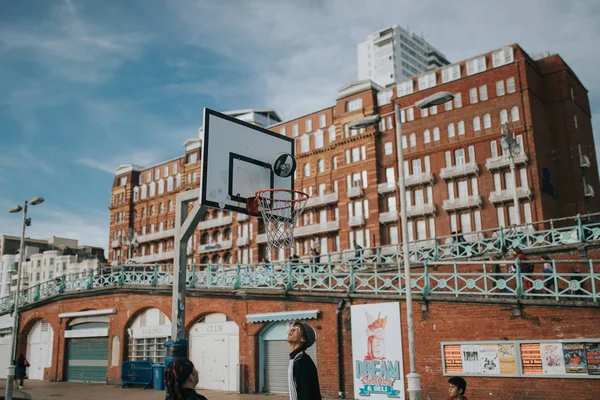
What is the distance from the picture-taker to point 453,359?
1803 centimetres

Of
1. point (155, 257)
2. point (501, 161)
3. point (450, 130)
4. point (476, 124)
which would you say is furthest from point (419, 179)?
point (155, 257)

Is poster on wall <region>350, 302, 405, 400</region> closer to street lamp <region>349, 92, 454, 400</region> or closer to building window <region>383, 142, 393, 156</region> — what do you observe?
street lamp <region>349, 92, 454, 400</region>

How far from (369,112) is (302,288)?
32252 mm

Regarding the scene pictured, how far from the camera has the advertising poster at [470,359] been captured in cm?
1756

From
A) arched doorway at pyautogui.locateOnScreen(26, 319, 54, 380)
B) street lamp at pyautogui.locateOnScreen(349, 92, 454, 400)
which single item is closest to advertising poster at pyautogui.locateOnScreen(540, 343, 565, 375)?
street lamp at pyautogui.locateOnScreen(349, 92, 454, 400)

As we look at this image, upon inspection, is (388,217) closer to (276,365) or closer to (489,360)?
(276,365)

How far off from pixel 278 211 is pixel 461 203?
33.3 meters

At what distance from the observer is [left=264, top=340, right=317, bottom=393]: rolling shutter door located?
22.6 metres

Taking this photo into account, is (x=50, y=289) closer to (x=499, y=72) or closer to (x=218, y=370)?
(x=218, y=370)

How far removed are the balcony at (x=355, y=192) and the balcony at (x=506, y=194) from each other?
11824mm

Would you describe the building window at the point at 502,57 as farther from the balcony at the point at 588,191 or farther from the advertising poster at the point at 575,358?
the advertising poster at the point at 575,358

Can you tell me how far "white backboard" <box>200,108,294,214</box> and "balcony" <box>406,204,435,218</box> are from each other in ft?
109

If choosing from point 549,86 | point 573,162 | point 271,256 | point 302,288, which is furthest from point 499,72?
point 302,288

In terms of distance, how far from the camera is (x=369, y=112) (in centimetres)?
5206
